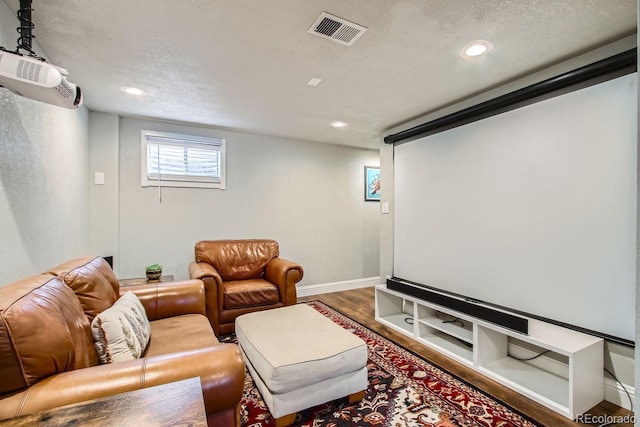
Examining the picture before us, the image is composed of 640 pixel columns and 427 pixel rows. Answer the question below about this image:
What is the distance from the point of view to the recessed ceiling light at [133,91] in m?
2.56

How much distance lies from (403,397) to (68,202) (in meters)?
3.07

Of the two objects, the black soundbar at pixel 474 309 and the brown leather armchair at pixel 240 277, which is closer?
the black soundbar at pixel 474 309

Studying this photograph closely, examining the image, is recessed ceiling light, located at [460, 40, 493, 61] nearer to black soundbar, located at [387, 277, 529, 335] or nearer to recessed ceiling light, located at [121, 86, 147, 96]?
black soundbar, located at [387, 277, 529, 335]

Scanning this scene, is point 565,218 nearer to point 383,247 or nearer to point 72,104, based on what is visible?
point 383,247

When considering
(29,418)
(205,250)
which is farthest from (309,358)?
(205,250)

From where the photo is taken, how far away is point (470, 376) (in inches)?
85.0

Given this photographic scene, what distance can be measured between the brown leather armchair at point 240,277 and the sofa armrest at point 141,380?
170 centimetres

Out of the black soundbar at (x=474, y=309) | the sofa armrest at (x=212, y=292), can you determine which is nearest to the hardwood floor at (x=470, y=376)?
the black soundbar at (x=474, y=309)

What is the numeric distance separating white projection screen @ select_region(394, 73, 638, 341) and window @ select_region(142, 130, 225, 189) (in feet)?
8.74

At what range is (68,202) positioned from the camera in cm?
248

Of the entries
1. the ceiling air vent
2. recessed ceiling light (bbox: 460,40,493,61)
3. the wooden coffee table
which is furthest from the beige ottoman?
recessed ceiling light (bbox: 460,40,493,61)

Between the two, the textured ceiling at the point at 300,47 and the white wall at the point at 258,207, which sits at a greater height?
the textured ceiling at the point at 300,47

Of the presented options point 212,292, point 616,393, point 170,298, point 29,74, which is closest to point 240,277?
point 212,292

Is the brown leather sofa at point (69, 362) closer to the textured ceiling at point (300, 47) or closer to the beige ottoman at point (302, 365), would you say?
the beige ottoman at point (302, 365)
